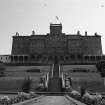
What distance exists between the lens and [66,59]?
70.1 m

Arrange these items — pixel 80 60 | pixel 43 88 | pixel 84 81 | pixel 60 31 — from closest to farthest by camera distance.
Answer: pixel 43 88
pixel 84 81
pixel 80 60
pixel 60 31

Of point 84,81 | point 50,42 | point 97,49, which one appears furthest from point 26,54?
point 84,81

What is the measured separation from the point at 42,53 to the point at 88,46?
15997 millimetres

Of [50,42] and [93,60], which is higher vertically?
[50,42]

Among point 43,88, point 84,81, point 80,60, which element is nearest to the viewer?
point 43,88

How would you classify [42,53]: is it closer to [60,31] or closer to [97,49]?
[60,31]

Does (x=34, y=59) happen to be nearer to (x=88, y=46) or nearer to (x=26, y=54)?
(x=26, y=54)

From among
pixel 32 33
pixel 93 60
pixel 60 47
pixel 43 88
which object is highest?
pixel 32 33

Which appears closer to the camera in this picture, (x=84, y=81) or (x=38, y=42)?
(x=84, y=81)

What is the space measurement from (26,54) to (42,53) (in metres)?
5.86

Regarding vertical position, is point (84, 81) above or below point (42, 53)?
below

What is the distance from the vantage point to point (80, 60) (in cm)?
6988

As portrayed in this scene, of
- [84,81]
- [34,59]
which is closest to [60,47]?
[34,59]

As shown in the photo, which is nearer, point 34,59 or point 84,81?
point 84,81
